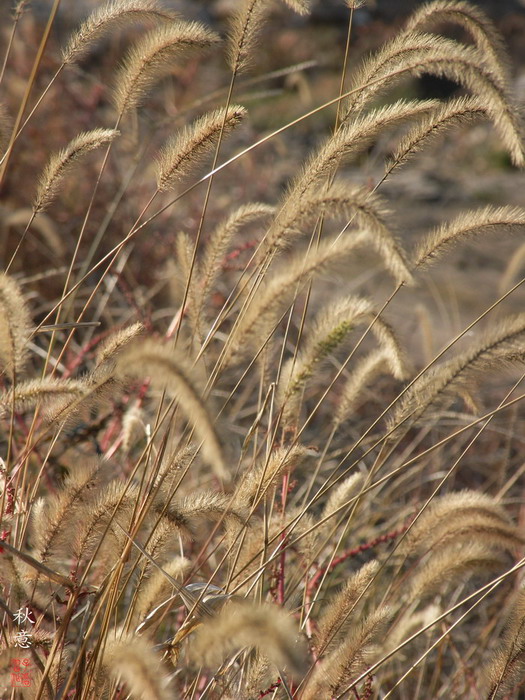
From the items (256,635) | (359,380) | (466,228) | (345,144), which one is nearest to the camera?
(256,635)

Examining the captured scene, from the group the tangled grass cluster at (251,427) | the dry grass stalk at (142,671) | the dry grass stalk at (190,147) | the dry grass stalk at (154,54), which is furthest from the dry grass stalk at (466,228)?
the dry grass stalk at (142,671)

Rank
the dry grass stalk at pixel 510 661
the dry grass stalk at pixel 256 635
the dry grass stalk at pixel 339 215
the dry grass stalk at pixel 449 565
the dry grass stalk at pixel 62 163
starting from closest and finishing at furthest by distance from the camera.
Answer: the dry grass stalk at pixel 256 635, the dry grass stalk at pixel 339 215, the dry grass stalk at pixel 510 661, the dry grass stalk at pixel 62 163, the dry grass stalk at pixel 449 565

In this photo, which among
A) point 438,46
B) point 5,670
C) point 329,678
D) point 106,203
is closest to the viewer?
point 5,670

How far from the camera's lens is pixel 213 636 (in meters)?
1.05

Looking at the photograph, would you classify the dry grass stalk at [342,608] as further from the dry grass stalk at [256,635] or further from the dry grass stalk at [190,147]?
the dry grass stalk at [190,147]

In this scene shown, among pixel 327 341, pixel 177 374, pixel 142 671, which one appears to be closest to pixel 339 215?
pixel 327 341

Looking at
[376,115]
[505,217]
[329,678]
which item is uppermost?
[376,115]

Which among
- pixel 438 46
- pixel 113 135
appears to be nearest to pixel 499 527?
pixel 438 46

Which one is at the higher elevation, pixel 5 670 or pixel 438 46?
pixel 438 46

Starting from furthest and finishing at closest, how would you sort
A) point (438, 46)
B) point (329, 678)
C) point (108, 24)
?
point (108, 24) → point (438, 46) → point (329, 678)

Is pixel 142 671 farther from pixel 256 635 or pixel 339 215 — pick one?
pixel 339 215

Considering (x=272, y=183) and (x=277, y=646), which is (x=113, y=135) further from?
(x=272, y=183)

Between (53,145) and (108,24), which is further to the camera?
(53,145)

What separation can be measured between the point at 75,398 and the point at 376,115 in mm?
949
